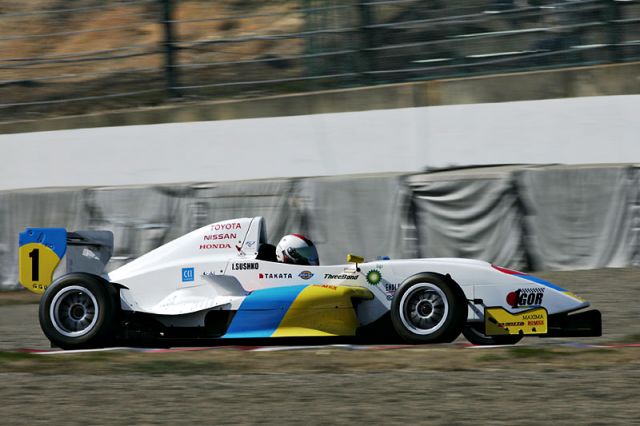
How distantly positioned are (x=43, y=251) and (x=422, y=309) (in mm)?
3256

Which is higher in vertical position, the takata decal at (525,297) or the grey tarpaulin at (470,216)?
the grey tarpaulin at (470,216)

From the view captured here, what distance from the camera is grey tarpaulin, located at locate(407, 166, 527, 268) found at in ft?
40.6

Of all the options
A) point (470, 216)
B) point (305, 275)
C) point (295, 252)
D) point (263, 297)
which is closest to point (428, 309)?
point (305, 275)

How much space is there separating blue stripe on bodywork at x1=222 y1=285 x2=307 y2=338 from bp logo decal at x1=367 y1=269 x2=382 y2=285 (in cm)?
51

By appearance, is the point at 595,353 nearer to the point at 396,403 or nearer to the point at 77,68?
the point at 396,403

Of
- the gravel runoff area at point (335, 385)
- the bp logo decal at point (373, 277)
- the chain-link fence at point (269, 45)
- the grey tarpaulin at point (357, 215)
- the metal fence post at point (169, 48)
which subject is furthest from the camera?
the metal fence post at point (169, 48)

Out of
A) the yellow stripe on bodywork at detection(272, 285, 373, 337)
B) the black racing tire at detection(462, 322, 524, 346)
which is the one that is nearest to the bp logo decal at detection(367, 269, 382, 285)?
the yellow stripe on bodywork at detection(272, 285, 373, 337)

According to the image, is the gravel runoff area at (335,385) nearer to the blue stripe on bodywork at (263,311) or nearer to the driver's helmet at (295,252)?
the blue stripe on bodywork at (263,311)

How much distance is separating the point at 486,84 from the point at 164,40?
5.68m

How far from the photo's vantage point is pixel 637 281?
438 inches

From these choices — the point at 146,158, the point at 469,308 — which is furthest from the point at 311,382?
the point at 146,158

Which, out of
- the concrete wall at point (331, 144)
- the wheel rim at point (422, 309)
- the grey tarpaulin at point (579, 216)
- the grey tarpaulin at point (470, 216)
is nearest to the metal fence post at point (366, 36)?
the concrete wall at point (331, 144)

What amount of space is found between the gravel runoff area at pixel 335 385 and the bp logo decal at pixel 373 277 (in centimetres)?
64

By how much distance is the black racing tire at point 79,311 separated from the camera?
26.6ft
